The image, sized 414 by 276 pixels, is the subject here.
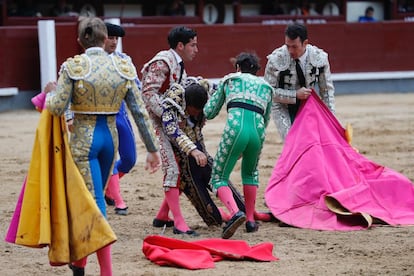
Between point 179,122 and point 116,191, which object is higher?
point 179,122

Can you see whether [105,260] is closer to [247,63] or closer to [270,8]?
[247,63]

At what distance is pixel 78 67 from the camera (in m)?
3.88

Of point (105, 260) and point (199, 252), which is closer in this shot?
point (105, 260)

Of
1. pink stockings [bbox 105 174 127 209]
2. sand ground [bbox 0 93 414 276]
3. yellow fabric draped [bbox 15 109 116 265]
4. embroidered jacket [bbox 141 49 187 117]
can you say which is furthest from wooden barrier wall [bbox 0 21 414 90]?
yellow fabric draped [bbox 15 109 116 265]

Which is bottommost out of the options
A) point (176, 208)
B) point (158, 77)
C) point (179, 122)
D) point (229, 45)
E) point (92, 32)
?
point (176, 208)

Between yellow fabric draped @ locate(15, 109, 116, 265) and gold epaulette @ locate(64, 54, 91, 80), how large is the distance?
21 cm

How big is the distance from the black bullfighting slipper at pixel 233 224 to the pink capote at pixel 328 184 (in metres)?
0.65

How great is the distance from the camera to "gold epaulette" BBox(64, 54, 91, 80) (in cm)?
387

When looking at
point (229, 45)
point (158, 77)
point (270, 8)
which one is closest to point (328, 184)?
point (158, 77)

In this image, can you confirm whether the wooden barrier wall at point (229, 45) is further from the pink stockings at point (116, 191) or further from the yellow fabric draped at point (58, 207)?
the yellow fabric draped at point (58, 207)

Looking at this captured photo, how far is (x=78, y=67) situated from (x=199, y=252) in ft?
3.65

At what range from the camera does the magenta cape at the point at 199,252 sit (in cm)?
439

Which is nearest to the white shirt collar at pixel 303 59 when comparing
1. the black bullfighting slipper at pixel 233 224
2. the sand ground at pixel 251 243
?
the sand ground at pixel 251 243

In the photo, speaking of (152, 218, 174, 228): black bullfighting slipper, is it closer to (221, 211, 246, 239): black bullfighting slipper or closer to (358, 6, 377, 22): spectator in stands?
(221, 211, 246, 239): black bullfighting slipper
